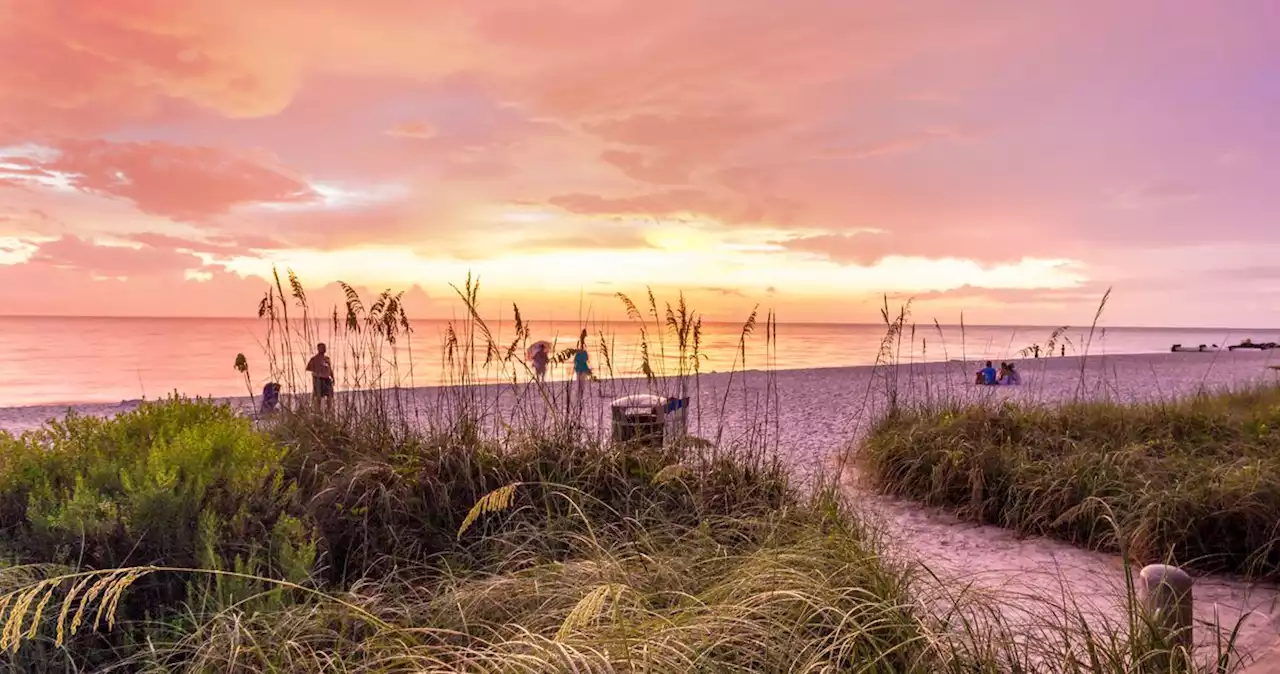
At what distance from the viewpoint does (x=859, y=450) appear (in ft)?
25.1

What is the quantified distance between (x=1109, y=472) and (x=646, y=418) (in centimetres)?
361

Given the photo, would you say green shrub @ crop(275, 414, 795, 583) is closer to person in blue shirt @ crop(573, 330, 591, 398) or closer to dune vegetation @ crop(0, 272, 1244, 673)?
dune vegetation @ crop(0, 272, 1244, 673)

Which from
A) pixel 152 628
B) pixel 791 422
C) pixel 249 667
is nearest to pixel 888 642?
pixel 249 667

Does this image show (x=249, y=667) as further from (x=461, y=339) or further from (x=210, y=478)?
(x=461, y=339)

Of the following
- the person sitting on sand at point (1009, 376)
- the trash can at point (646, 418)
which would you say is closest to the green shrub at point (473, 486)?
the trash can at point (646, 418)

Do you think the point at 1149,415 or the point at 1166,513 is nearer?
the point at 1166,513

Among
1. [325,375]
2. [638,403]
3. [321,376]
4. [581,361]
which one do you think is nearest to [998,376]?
[638,403]

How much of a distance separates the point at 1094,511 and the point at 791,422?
22.2 ft

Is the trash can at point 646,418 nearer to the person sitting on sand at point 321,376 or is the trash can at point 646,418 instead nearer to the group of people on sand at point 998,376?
the person sitting on sand at point 321,376

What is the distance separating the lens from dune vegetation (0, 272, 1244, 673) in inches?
95.5

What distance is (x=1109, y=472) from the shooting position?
5.61m

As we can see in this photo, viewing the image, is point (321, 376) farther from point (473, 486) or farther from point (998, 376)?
point (998, 376)

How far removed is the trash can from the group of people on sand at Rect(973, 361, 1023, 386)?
42.9 feet

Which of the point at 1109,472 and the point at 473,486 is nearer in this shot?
the point at 473,486
